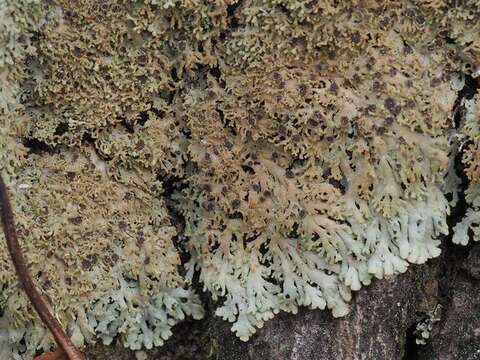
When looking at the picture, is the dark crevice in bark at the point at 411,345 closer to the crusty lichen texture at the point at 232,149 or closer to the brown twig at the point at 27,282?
the crusty lichen texture at the point at 232,149

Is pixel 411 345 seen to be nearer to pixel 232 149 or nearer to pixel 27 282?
pixel 232 149

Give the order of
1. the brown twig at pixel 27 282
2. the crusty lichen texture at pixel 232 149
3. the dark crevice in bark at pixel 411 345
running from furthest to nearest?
1. the dark crevice in bark at pixel 411 345
2. the crusty lichen texture at pixel 232 149
3. the brown twig at pixel 27 282

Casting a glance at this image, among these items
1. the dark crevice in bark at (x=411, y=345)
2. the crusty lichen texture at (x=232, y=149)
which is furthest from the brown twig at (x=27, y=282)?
the dark crevice in bark at (x=411, y=345)

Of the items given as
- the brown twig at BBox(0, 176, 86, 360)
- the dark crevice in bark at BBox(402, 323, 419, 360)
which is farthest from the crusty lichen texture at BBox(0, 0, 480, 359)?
the dark crevice in bark at BBox(402, 323, 419, 360)

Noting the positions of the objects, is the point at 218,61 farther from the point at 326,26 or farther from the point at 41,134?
the point at 41,134

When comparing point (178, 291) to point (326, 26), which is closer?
point (326, 26)

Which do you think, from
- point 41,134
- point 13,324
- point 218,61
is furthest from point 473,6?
point 13,324

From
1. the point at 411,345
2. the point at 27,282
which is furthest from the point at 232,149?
the point at 411,345
